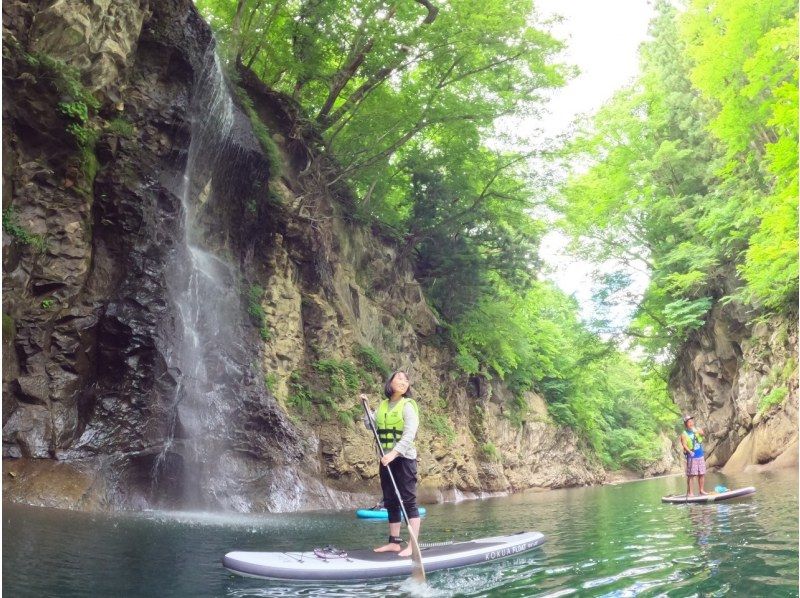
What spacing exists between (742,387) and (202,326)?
18.0 meters

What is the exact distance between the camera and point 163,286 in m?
11.1

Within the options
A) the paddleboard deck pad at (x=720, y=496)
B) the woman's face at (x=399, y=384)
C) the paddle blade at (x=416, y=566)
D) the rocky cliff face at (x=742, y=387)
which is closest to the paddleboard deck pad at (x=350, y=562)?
the paddle blade at (x=416, y=566)

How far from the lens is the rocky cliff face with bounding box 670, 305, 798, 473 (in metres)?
17.4

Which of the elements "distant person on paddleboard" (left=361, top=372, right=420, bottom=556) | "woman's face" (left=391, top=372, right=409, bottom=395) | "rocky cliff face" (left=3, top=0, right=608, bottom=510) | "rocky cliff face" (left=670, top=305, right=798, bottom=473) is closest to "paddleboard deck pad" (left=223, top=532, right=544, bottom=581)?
"distant person on paddleboard" (left=361, top=372, right=420, bottom=556)

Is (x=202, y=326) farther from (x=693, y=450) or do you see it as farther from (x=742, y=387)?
(x=742, y=387)

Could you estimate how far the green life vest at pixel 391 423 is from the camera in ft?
18.7

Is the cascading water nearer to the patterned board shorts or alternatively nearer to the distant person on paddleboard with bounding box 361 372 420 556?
the distant person on paddleboard with bounding box 361 372 420 556

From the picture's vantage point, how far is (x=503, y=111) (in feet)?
56.2

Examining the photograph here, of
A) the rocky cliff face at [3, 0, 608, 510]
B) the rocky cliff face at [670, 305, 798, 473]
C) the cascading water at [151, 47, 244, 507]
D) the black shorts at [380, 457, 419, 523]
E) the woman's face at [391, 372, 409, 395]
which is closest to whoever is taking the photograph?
the black shorts at [380, 457, 419, 523]

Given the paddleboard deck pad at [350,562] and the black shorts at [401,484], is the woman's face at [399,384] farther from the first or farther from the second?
the paddleboard deck pad at [350,562]

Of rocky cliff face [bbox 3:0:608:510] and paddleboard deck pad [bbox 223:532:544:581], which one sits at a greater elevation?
rocky cliff face [bbox 3:0:608:510]

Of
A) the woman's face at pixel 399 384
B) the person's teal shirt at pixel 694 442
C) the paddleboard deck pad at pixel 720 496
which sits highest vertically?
the woman's face at pixel 399 384

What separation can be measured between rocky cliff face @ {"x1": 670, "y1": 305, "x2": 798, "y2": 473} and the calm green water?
10.2 m

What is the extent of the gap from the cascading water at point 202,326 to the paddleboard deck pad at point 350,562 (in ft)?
20.3
